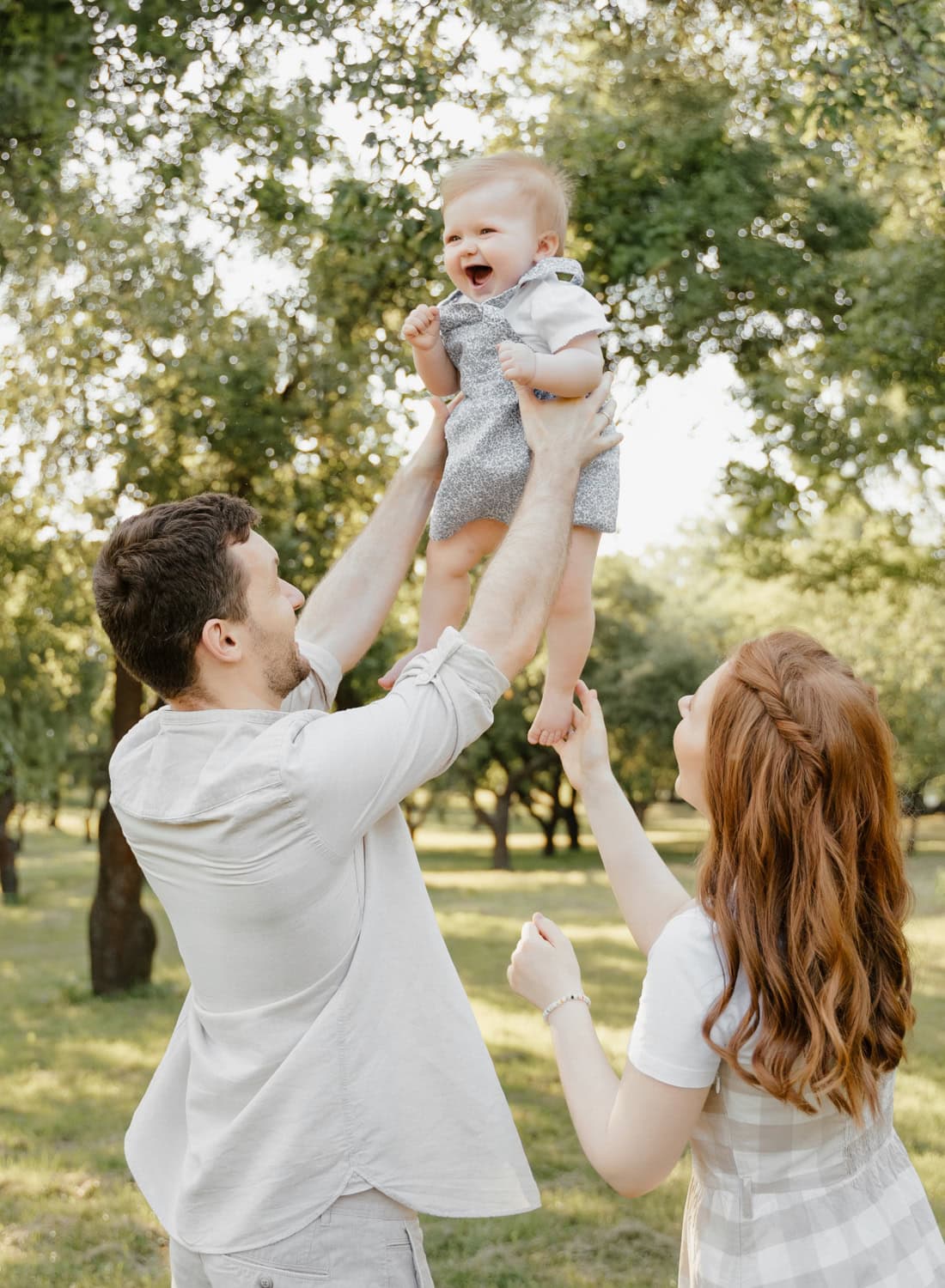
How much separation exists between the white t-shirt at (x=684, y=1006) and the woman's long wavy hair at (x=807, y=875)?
0.03m

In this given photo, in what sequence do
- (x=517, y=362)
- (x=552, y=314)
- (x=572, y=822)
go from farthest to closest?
(x=572, y=822) < (x=552, y=314) < (x=517, y=362)

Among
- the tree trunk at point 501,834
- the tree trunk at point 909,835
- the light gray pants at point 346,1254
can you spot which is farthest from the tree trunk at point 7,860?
the light gray pants at point 346,1254

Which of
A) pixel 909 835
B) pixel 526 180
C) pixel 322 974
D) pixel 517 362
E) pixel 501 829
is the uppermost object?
pixel 526 180

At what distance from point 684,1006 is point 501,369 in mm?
1416

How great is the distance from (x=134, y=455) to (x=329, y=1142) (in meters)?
8.91

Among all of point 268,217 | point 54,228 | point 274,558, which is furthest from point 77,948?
point 274,558

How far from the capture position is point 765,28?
6.80m

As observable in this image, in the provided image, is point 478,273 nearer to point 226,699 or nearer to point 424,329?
point 424,329

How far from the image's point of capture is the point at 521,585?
2217 mm

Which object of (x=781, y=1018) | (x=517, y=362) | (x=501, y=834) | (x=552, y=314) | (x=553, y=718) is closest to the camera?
(x=781, y=1018)

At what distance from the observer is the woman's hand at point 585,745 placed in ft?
8.54

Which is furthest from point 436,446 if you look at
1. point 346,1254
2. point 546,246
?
point 346,1254

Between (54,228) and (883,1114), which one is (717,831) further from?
(54,228)

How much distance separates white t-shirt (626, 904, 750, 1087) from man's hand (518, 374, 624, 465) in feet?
3.36
